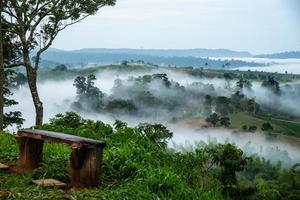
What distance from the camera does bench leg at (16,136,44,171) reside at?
29.1 feet

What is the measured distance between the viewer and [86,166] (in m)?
7.68

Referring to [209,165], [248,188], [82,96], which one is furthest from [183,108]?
[209,165]

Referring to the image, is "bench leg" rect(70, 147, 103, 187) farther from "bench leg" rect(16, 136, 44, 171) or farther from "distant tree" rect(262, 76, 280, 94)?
"distant tree" rect(262, 76, 280, 94)

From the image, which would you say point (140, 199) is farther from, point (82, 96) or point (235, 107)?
point (235, 107)

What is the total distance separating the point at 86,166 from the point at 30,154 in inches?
64.3

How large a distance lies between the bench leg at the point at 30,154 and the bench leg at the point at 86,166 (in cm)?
139

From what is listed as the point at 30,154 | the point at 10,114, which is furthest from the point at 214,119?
the point at 30,154

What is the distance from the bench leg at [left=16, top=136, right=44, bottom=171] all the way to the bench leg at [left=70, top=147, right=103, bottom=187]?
1.39 m

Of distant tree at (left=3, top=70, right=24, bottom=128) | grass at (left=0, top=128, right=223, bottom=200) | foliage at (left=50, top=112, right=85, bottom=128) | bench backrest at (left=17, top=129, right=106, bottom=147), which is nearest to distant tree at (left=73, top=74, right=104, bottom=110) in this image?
distant tree at (left=3, top=70, right=24, bottom=128)

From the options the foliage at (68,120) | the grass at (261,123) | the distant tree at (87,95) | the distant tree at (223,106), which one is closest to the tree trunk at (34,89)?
the foliage at (68,120)

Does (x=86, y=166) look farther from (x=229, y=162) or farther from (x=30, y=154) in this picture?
(x=229, y=162)

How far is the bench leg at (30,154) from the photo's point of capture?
8.86 m

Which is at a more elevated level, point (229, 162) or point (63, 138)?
point (63, 138)

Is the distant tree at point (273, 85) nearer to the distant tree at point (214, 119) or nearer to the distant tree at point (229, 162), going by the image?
the distant tree at point (214, 119)
